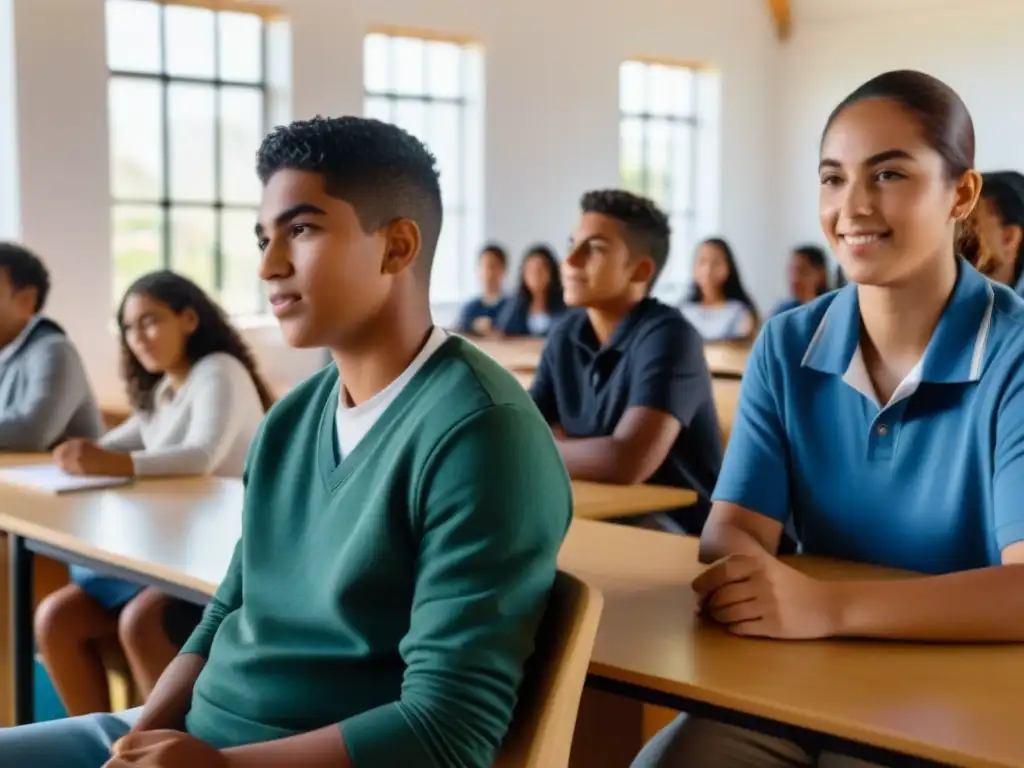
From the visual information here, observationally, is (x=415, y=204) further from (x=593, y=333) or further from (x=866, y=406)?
(x=593, y=333)

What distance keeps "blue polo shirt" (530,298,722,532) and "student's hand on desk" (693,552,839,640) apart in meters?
1.21

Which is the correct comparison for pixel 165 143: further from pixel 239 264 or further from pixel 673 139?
pixel 673 139

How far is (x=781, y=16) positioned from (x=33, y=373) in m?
8.15

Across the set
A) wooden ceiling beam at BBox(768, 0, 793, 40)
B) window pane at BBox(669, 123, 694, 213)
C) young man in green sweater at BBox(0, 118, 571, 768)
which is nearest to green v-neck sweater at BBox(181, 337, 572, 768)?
young man in green sweater at BBox(0, 118, 571, 768)

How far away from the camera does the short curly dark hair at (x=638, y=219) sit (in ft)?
10.4

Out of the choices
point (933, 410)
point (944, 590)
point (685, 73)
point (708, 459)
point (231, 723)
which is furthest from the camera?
point (685, 73)

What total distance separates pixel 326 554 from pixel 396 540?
0.34 ft

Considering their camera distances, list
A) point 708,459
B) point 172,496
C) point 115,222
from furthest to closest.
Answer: point 115,222 → point 708,459 → point 172,496

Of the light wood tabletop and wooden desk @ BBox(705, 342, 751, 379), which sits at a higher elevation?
the light wood tabletop

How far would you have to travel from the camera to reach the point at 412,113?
324 inches

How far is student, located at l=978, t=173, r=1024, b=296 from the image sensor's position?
9.97 feet

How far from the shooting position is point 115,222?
6820mm

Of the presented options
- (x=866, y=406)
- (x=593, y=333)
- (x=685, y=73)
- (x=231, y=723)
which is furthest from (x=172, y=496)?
(x=685, y=73)

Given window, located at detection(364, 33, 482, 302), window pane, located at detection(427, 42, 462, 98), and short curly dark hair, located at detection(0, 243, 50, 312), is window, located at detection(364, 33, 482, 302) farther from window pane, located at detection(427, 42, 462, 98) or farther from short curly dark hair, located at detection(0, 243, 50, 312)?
short curly dark hair, located at detection(0, 243, 50, 312)
